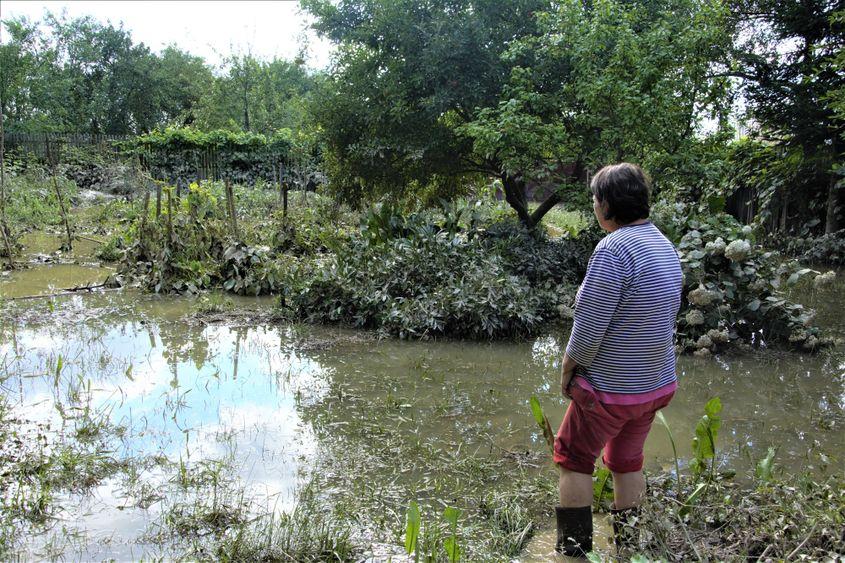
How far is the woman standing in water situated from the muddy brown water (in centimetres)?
53

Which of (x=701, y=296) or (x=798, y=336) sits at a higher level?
(x=701, y=296)

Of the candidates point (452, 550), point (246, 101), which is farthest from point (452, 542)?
point (246, 101)

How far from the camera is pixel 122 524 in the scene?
10.8 feet

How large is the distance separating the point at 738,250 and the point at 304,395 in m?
4.39

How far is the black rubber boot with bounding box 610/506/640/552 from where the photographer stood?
2.86m

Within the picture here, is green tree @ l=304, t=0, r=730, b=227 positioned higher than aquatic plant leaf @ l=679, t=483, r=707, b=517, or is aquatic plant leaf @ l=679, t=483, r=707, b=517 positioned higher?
green tree @ l=304, t=0, r=730, b=227

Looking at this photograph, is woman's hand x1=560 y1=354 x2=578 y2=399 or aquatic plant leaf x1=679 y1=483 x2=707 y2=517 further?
aquatic plant leaf x1=679 y1=483 x2=707 y2=517

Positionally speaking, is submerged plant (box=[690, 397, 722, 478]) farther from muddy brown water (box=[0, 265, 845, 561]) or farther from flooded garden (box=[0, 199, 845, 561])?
muddy brown water (box=[0, 265, 845, 561])

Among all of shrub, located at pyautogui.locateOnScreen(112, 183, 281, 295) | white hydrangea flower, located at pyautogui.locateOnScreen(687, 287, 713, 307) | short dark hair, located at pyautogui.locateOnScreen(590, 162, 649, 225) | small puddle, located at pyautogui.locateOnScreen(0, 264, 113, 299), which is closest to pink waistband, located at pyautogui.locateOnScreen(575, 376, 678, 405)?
short dark hair, located at pyautogui.locateOnScreen(590, 162, 649, 225)

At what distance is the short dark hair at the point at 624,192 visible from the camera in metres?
2.81

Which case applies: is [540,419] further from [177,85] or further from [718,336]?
[177,85]

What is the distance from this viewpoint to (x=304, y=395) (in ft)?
17.9

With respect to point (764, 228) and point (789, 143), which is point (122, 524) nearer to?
point (789, 143)

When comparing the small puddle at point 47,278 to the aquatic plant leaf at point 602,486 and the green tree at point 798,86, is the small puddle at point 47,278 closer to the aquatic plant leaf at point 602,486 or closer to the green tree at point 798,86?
the aquatic plant leaf at point 602,486
